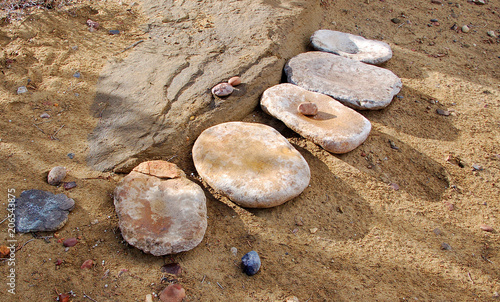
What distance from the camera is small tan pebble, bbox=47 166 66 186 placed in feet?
7.21

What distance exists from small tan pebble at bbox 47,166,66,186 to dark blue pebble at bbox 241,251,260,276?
120 cm

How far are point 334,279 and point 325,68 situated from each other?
1970 millimetres

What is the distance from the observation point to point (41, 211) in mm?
2014

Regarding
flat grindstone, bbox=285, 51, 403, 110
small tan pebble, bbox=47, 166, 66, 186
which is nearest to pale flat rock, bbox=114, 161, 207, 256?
small tan pebble, bbox=47, 166, 66, 186

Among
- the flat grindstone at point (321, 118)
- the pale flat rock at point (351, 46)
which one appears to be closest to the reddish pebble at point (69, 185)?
the flat grindstone at point (321, 118)

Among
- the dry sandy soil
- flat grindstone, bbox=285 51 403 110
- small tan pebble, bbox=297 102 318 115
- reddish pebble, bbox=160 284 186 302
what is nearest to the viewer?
reddish pebble, bbox=160 284 186 302

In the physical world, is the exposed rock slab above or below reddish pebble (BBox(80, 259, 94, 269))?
above

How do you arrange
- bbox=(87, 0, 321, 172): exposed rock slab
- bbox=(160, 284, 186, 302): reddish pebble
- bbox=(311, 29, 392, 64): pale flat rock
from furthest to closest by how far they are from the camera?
bbox=(311, 29, 392, 64): pale flat rock → bbox=(87, 0, 321, 172): exposed rock slab → bbox=(160, 284, 186, 302): reddish pebble

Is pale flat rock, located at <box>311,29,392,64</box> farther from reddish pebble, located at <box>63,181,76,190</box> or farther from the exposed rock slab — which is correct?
reddish pebble, located at <box>63,181,76,190</box>

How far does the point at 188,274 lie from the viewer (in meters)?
1.97

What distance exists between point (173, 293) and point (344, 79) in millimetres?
2319

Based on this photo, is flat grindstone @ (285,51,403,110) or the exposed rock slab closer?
the exposed rock slab

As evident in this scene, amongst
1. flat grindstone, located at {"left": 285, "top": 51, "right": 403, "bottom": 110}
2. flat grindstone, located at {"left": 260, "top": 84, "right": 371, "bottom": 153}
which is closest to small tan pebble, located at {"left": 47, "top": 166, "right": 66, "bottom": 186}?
flat grindstone, located at {"left": 260, "top": 84, "right": 371, "bottom": 153}

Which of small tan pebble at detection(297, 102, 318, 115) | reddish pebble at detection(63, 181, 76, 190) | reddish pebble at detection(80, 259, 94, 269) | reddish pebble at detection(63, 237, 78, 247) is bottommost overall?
reddish pebble at detection(80, 259, 94, 269)
